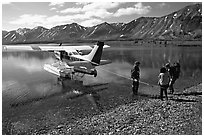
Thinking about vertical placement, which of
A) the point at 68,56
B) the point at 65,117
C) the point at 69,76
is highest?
the point at 68,56

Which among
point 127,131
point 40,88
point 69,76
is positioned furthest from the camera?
point 69,76

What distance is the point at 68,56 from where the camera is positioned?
18297 millimetres

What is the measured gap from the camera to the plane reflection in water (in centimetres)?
1155

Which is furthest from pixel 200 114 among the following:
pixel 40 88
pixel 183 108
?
pixel 40 88

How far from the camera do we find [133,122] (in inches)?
324

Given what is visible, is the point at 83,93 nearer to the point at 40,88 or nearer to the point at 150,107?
the point at 40,88

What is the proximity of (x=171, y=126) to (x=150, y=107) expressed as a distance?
227 cm

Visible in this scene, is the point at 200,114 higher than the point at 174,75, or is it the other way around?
the point at 174,75

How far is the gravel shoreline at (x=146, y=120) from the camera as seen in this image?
24.4 feet

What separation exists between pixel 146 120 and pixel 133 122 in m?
0.57

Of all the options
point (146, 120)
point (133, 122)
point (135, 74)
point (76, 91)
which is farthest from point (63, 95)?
point (146, 120)

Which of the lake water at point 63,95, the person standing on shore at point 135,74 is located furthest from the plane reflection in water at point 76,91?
the person standing on shore at point 135,74

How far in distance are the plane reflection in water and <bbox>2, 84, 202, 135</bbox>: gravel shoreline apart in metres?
1.75

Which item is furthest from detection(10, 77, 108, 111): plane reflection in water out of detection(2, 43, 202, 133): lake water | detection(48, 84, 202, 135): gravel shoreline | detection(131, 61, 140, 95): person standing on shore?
detection(131, 61, 140, 95): person standing on shore
